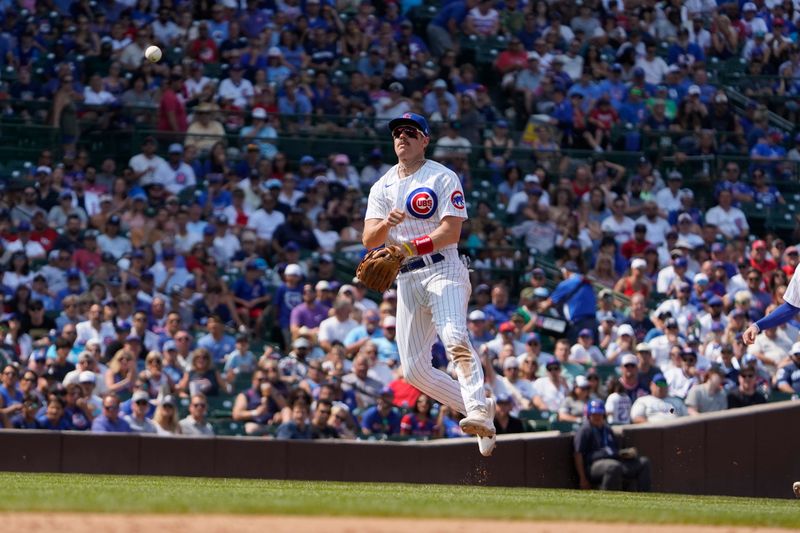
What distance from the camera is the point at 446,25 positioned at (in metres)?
21.2

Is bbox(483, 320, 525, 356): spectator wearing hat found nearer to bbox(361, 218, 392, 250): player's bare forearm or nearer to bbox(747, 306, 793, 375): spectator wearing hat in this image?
bbox(747, 306, 793, 375): spectator wearing hat

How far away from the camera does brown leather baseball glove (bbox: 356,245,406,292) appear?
8562mm

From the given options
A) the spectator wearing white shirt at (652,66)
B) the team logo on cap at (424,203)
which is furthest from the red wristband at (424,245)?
the spectator wearing white shirt at (652,66)

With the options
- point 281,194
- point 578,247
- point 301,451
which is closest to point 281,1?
point 281,194

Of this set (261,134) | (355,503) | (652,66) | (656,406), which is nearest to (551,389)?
(656,406)

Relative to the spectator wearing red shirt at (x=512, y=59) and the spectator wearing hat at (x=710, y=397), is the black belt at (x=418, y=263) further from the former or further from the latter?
the spectator wearing red shirt at (x=512, y=59)

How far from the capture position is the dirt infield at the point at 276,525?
6102 millimetres

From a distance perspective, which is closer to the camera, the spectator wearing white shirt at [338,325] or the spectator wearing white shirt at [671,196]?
the spectator wearing white shirt at [338,325]

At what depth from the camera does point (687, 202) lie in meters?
19.2

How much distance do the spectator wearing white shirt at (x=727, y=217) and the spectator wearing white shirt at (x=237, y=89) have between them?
6153 mm

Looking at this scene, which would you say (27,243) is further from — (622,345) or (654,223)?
(654,223)

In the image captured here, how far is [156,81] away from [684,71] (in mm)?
8032

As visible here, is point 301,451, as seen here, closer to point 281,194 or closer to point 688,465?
point 688,465

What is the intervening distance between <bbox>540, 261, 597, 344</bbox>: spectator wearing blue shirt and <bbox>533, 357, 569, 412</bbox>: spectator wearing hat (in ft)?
5.10
